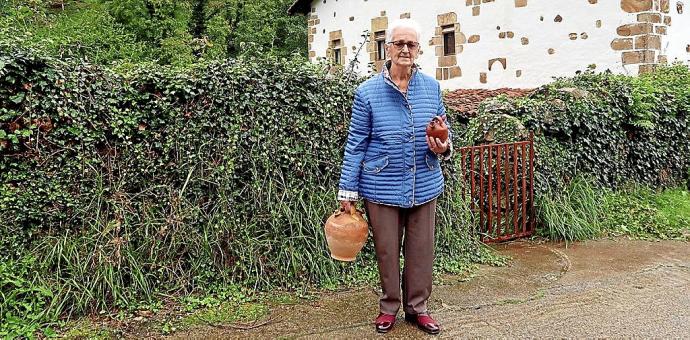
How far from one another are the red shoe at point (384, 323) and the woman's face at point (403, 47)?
149 centimetres

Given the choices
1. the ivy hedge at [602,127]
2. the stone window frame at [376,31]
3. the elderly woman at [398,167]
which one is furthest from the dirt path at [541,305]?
the stone window frame at [376,31]

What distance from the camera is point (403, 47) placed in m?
3.51

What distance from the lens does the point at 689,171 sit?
8.57 meters

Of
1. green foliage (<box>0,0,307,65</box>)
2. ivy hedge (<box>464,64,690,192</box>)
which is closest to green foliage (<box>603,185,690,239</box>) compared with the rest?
ivy hedge (<box>464,64,690,192</box>)

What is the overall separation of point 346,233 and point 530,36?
29.6 ft

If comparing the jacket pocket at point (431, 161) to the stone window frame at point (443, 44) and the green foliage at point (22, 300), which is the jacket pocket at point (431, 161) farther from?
the stone window frame at point (443, 44)

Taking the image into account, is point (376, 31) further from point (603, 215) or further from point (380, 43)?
point (603, 215)

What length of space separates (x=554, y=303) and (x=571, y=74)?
7.59m

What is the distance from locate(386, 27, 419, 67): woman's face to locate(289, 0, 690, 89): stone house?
503 centimetres

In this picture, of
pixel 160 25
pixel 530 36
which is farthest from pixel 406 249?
pixel 160 25

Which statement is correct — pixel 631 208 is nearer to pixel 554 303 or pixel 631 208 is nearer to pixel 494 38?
pixel 554 303

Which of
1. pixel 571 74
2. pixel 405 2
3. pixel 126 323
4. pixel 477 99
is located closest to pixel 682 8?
pixel 571 74

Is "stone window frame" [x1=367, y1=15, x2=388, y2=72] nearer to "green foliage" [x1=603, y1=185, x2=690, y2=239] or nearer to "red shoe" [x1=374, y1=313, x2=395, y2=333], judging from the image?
"green foliage" [x1=603, y1=185, x2=690, y2=239]

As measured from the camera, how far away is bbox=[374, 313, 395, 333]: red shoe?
3.72m
